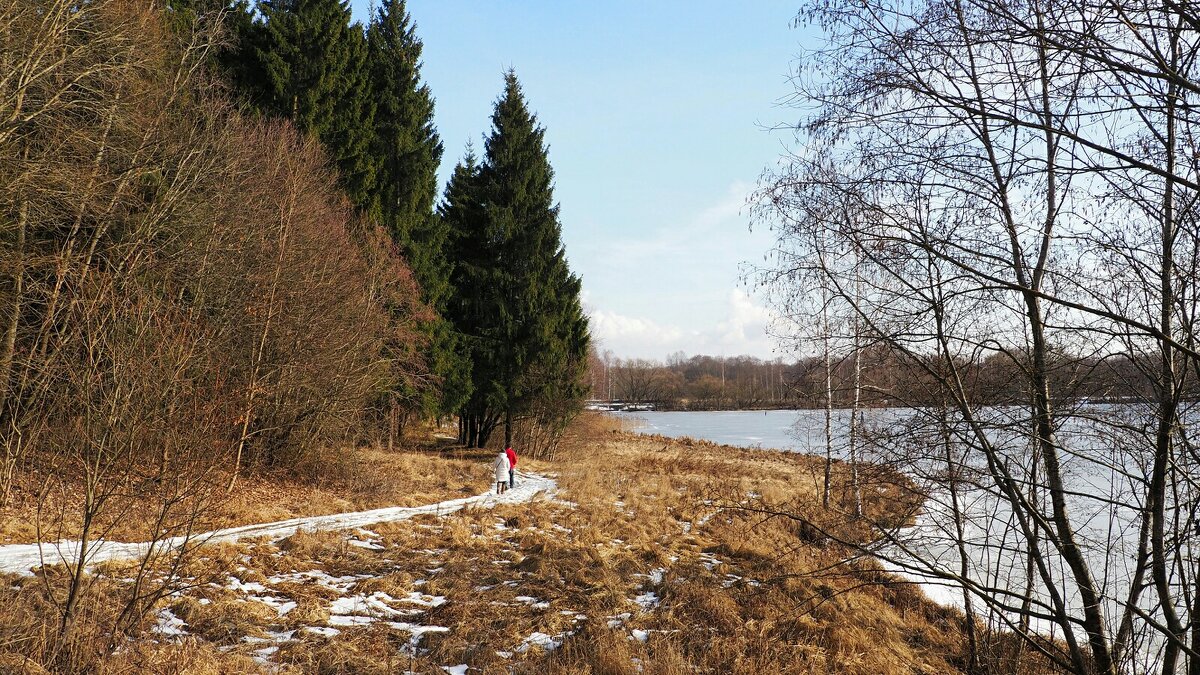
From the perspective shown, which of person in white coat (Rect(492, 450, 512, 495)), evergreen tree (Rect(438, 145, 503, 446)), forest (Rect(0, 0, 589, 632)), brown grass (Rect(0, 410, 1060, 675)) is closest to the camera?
forest (Rect(0, 0, 589, 632))

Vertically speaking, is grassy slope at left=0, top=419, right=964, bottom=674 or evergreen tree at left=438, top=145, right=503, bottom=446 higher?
evergreen tree at left=438, top=145, right=503, bottom=446

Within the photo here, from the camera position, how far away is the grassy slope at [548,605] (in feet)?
16.8

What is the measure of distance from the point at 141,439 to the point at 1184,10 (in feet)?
18.7

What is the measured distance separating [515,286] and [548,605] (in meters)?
15.8

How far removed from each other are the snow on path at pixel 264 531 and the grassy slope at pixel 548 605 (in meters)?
0.53

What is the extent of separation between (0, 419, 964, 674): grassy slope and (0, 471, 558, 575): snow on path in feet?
1.74

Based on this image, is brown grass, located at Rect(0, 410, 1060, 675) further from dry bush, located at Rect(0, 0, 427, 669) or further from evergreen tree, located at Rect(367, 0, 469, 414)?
evergreen tree, located at Rect(367, 0, 469, 414)

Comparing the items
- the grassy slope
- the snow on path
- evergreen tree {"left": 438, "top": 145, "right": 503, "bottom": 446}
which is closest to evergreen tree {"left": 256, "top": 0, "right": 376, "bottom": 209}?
evergreen tree {"left": 438, "top": 145, "right": 503, "bottom": 446}

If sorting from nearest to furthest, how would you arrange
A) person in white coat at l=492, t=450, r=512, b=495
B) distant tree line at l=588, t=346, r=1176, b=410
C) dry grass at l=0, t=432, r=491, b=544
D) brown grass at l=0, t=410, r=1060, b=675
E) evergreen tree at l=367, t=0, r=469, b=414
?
distant tree line at l=588, t=346, r=1176, b=410 < brown grass at l=0, t=410, r=1060, b=675 < dry grass at l=0, t=432, r=491, b=544 < person in white coat at l=492, t=450, r=512, b=495 < evergreen tree at l=367, t=0, r=469, b=414

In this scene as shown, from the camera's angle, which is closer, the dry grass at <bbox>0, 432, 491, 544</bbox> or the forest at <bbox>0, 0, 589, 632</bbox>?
the forest at <bbox>0, 0, 589, 632</bbox>

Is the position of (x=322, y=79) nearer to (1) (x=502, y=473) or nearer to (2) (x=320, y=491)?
(2) (x=320, y=491)

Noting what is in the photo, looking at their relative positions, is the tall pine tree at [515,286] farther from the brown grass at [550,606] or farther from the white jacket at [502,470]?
the brown grass at [550,606]

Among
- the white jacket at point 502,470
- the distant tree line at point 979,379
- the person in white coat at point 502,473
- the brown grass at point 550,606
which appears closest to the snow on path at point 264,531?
the person in white coat at point 502,473

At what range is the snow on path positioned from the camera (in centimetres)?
→ 645
